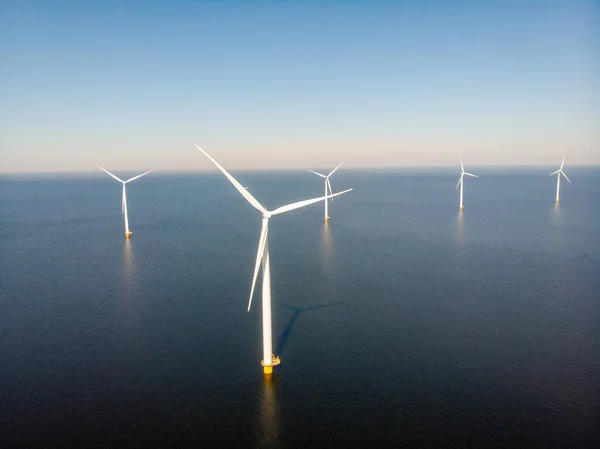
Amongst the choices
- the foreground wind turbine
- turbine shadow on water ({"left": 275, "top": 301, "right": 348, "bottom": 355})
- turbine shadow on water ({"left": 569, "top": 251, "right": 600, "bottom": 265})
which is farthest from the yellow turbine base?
turbine shadow on water ({"left": 569, "top": 251, "right": 600, "bottom": 265})

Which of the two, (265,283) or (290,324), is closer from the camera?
(265,283)

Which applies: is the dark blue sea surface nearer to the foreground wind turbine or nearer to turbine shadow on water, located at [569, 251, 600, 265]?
turbine shadow on water, located at [569, 251, 600, 265]

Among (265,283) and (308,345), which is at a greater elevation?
(265,283)

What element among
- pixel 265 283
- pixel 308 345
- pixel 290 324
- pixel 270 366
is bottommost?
pixel 308 345

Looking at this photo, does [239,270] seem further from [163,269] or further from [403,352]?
[403,352]

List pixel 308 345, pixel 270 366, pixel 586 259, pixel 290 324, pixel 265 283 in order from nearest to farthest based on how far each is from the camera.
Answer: pixel 265 283, pixel 270 366, pixel 308 345, pixel 290 324, pixel 586 259

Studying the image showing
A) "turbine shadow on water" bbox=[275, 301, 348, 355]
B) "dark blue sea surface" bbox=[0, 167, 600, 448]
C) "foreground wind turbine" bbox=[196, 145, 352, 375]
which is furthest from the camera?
"turbine shadow on water" bbox=[275, 301, 348, 355]

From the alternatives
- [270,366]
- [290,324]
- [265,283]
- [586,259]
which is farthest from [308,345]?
[586,259]

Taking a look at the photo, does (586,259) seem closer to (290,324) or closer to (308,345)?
(290,324)

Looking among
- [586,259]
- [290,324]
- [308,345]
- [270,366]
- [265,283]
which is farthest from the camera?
[586,259]

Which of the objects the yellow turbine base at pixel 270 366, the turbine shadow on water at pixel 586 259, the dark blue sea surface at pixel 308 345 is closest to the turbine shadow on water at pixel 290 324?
the dark blue sea surface at pixel 308 345
